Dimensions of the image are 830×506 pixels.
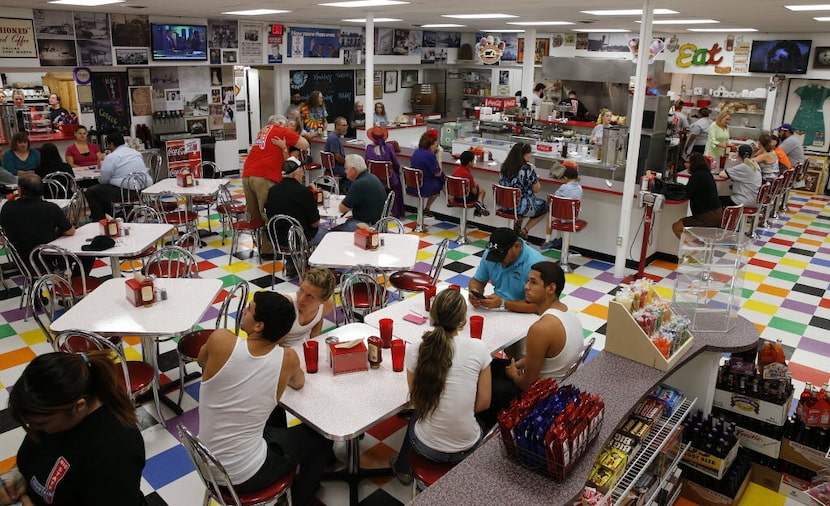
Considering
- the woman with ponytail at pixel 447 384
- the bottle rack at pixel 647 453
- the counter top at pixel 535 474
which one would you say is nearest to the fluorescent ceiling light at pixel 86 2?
the woman with ponytail at pixel 447 384

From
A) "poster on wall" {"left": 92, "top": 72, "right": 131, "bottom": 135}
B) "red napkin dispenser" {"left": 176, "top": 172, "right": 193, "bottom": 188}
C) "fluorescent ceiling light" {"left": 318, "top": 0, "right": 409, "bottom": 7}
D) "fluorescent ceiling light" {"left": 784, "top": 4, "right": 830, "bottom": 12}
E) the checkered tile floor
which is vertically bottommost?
the checkered tile floor

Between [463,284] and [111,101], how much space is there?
23.4 feet

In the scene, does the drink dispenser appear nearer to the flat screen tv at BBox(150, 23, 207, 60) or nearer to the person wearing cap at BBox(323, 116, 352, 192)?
the person wearing cap at BBox(323, 116, 352, 192)

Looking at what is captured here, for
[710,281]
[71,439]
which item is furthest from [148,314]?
[710,281]

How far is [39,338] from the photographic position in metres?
5.39

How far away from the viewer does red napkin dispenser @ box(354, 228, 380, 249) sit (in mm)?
5419

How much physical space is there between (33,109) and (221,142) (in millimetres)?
3199

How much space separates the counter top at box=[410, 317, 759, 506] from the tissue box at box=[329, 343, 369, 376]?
1029 mm

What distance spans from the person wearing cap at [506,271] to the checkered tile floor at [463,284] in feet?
3.52

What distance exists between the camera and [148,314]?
4086 mm

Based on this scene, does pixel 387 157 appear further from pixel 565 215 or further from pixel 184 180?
pixel 565 215

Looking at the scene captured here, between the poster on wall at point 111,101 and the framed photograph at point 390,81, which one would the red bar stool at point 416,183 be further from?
the framed photograph at point 390,81

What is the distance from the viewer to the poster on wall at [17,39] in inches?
339

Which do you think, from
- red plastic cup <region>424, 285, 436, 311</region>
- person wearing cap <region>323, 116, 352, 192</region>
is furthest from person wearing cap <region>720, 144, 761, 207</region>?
red plastic cup <region>424, 285, 436, 311</region>
